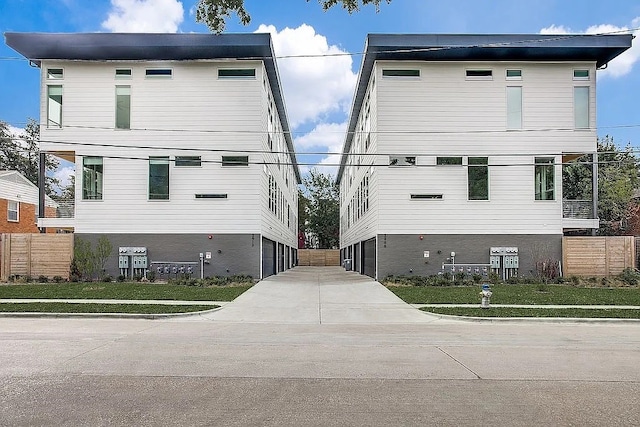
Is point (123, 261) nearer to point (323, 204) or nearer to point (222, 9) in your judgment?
point (222, 9)

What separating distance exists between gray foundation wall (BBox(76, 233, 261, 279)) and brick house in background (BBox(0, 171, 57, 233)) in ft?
42.5

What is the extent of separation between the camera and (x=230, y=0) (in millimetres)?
7203

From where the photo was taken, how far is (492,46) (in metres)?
24.0

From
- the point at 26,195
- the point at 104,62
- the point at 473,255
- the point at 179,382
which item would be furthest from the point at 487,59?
the point at 26,195

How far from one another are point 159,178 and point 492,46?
55.0 ft

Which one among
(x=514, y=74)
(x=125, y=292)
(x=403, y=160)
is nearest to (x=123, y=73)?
(x=125, y=292)

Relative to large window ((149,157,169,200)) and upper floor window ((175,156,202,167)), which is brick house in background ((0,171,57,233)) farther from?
upper floor window ((175,156,202,167))

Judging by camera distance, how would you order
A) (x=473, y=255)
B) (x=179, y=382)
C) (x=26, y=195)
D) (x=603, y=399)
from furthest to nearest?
1. (x=26, y=195)
2. (x=473, y=255)
3. (x=179, y=382)
4. (x=603, y=399)

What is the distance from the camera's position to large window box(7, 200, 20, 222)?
113ft

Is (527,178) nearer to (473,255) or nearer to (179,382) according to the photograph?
(473,255)

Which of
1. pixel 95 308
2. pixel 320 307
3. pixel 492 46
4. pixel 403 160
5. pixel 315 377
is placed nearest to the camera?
pixel 315 377

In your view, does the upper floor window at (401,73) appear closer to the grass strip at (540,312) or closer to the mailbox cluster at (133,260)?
the grass strip at (540,312)

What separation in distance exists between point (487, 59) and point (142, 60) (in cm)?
1669

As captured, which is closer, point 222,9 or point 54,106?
point 222,9
